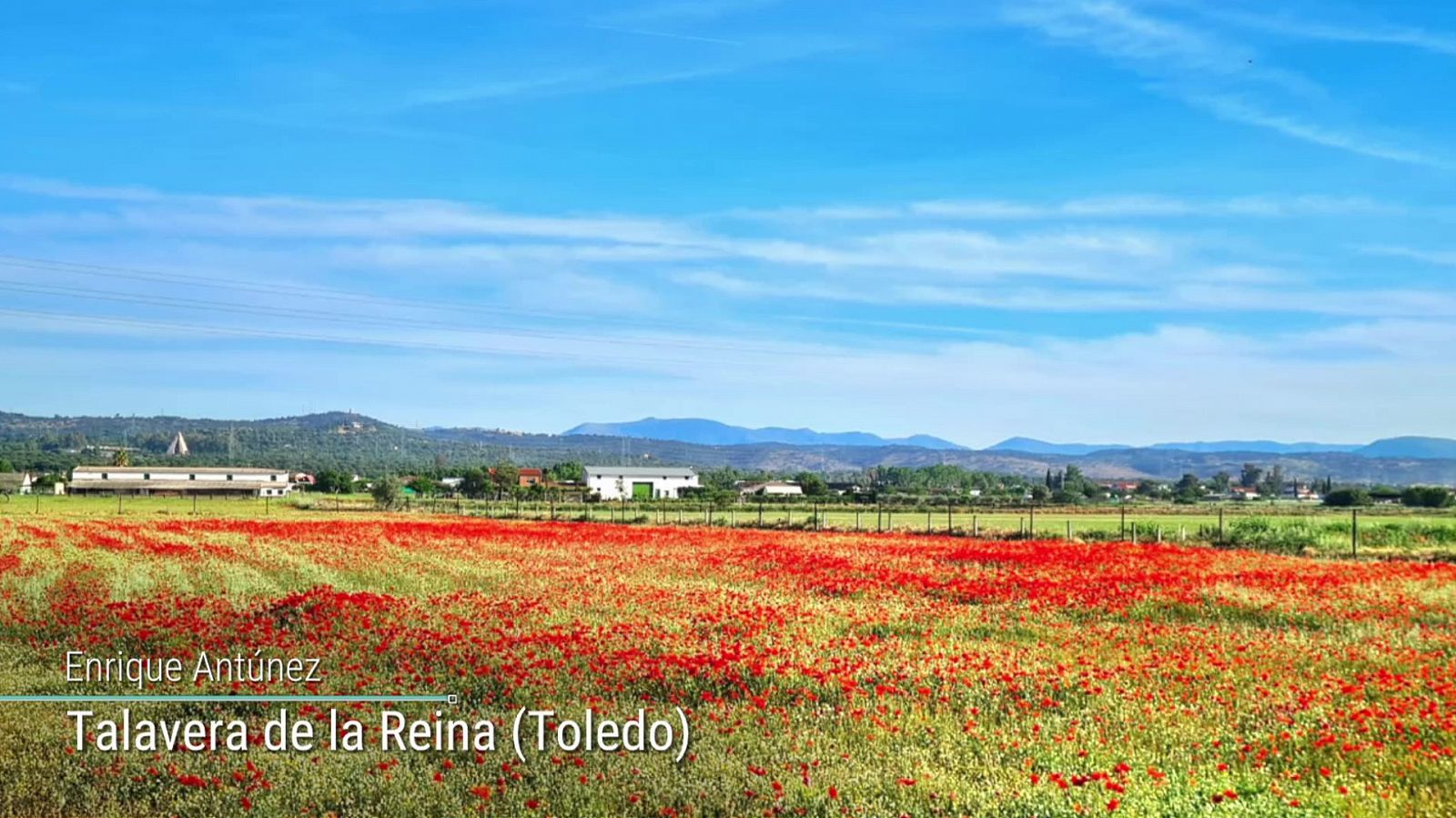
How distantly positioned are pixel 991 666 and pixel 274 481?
180m

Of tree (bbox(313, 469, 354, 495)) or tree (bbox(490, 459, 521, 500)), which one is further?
tree (bbox(490, 459, 521, 500))

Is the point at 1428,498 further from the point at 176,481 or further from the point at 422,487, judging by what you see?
the point at 176,481

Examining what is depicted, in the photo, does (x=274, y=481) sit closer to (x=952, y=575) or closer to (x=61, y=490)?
(x=61, y=490)

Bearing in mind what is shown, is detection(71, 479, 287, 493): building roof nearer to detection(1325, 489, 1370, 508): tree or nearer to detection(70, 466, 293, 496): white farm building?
detection(70, 466, 293, 496): white farm building

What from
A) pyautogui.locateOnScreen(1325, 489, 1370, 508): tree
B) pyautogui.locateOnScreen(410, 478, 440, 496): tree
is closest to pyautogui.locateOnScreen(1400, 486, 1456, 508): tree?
pyautogui.locateOnScreen(1325, 489, 1370, 508): tree

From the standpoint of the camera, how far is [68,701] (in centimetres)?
1306

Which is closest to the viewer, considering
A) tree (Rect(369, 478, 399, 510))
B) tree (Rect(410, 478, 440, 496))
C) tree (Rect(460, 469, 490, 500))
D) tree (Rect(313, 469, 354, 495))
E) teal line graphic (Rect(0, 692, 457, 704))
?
teal line graphic (Rect(0, 692, 457, 704))

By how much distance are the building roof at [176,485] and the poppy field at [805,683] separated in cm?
14782

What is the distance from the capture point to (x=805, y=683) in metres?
13.5

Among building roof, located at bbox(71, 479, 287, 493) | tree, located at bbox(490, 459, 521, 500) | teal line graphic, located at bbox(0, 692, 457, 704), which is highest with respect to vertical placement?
teal line graphic, located at bbox(0, 692, 457, 704)

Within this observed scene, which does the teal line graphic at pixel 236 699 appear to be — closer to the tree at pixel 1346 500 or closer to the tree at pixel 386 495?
the tree at pixel 386 495

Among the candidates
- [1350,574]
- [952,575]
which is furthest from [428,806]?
[1350,574]

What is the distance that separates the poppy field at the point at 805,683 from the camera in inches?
384

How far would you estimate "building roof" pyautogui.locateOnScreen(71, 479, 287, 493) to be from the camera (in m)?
159
